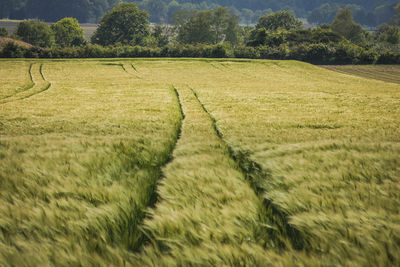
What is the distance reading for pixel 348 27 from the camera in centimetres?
11425

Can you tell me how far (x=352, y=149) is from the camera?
4422 millimetres

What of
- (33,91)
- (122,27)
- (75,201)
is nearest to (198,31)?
(122,27)

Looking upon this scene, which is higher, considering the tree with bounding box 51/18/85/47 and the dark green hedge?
the tree with bounding box 51/18/85/47

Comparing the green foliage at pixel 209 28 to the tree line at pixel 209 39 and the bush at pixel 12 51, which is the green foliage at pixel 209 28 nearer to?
the tree line at pixel 209 39

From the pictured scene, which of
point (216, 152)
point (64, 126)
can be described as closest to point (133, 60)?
point (64, 126)

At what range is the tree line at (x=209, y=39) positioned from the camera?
67000 mm

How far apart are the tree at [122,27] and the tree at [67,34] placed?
1209 cm

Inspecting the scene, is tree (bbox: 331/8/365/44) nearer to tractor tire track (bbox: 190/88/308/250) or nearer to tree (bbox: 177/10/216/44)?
tree (bbox: 177/10/216/44)

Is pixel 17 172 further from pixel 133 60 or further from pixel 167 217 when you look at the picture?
pixel 133 60

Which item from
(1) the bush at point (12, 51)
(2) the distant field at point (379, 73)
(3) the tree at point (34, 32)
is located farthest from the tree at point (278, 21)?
(1) the bush at point (12, 51)

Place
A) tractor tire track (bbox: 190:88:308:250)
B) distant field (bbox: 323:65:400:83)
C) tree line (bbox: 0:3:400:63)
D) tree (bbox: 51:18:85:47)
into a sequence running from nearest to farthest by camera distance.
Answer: tractor tire track (bbox: 190:88:308:250)
distant field (bbox: 323:65:400:83)
tree line (bbox: 0:3:400:63)
tree (bbox: 51:18:85:47)

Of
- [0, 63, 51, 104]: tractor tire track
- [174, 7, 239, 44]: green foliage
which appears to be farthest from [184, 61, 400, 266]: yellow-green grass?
[174, 7, 239, 44]: green foliage

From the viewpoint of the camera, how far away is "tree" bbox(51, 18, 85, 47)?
4363 inches

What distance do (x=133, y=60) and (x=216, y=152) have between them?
6114 centimetres
